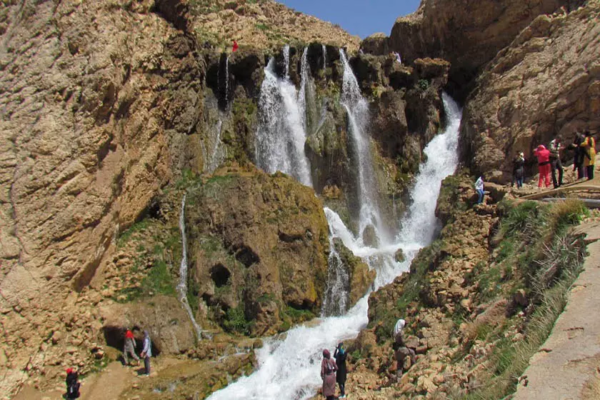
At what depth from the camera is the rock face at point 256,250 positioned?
1580 cm

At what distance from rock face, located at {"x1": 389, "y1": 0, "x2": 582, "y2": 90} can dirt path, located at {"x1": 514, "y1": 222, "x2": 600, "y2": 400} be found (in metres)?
24.2

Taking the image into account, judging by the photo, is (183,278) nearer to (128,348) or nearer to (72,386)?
(128,348)

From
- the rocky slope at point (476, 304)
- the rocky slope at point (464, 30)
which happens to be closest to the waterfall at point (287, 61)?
the rocky slope at point (464, 30)

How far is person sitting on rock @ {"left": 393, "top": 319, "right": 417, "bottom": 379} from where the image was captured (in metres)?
9.52

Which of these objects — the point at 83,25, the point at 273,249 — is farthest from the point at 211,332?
the point at 83,25

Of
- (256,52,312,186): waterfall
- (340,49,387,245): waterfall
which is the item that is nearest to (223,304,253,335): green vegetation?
(340,49,387,245): waterfall

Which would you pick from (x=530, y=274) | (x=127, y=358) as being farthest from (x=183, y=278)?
(x=530, y=274)

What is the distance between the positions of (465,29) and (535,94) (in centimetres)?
1162

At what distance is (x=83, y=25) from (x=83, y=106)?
3.29m

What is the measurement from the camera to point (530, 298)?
690 centimetres

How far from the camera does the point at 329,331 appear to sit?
48.9 ft

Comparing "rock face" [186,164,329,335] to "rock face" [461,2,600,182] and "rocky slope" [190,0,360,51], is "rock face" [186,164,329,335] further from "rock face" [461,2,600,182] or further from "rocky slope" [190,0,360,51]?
"rocky slope" [190,0,360,51]

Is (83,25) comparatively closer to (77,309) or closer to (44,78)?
(44,78)

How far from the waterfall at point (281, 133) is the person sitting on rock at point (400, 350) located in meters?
13.1
